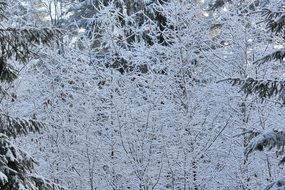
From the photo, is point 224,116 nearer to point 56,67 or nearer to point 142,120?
point 142,120

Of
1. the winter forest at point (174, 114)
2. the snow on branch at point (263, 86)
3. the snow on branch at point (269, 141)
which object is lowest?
the winter forest at point (174, 114)

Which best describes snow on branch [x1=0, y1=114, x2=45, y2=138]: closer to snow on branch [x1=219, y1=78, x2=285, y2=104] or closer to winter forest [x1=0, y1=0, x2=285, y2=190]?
snow on branch [x1=219, y1=78, x2=285, y2=104]

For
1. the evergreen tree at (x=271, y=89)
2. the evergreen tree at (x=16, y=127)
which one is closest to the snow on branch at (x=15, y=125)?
the evergreen tree at (x=16, y=127)

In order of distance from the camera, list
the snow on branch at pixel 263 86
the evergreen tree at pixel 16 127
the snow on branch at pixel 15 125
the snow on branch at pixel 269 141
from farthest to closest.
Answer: the snow on branch at pixel 15 125
the snow on branch at pixel 263 86
the evergreen tree at pixel 16 127
the snow on branch at pixel 269 141

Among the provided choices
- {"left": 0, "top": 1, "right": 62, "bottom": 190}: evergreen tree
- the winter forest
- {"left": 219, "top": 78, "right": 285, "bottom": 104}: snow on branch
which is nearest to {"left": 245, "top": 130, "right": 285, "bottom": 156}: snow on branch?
{"left": 219, "top": 78, "right": 285, "bottom": 104}: snow on branch

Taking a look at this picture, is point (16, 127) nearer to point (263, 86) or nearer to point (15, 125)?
point (15, 125)

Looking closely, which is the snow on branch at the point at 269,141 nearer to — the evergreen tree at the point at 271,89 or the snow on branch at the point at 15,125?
the evergreen tree at the point at 271,89

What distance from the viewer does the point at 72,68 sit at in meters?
12.5

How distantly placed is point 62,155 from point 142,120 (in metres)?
2.42

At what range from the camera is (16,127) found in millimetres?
5660

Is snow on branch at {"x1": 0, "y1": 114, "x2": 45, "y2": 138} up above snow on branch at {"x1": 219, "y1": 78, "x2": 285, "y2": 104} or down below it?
below

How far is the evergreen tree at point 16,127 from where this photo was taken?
202 inches

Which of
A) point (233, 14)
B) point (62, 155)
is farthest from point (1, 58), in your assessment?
point (233, 14)

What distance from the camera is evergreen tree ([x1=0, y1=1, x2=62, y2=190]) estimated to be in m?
5.13
